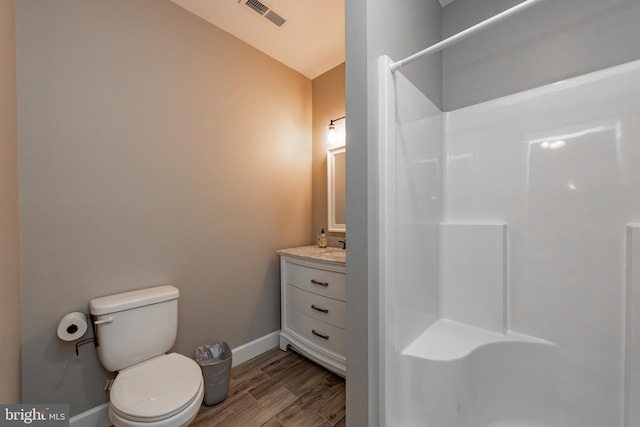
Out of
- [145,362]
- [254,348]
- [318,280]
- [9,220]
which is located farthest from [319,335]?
[9,220]

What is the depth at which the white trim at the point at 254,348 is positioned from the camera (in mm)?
1958

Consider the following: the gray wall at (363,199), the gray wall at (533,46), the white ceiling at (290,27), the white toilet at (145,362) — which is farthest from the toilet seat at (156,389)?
the white ceiling at (290,27)

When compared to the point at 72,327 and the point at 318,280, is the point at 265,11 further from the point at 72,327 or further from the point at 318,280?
the point at 72,327

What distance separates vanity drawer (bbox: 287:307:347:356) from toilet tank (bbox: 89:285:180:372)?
0.91 metres

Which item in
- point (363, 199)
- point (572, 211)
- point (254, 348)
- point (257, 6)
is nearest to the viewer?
point (363, 199)

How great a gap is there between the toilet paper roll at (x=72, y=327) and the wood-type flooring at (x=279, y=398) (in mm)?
804

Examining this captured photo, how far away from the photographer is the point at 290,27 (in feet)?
6.15

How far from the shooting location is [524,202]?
127cm

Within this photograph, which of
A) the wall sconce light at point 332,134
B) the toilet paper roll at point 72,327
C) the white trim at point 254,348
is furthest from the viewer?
the wall sconce light at point 332,134

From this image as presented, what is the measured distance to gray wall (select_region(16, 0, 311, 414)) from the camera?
1229mm

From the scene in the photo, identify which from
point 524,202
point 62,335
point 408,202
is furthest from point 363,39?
point 62,335

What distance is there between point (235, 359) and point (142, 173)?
5.06 feet

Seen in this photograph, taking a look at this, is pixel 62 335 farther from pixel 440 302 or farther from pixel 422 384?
pixel 440 302

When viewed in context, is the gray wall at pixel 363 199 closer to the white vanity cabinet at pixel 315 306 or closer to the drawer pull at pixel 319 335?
the white vanity cabinet at pixel 315 306
